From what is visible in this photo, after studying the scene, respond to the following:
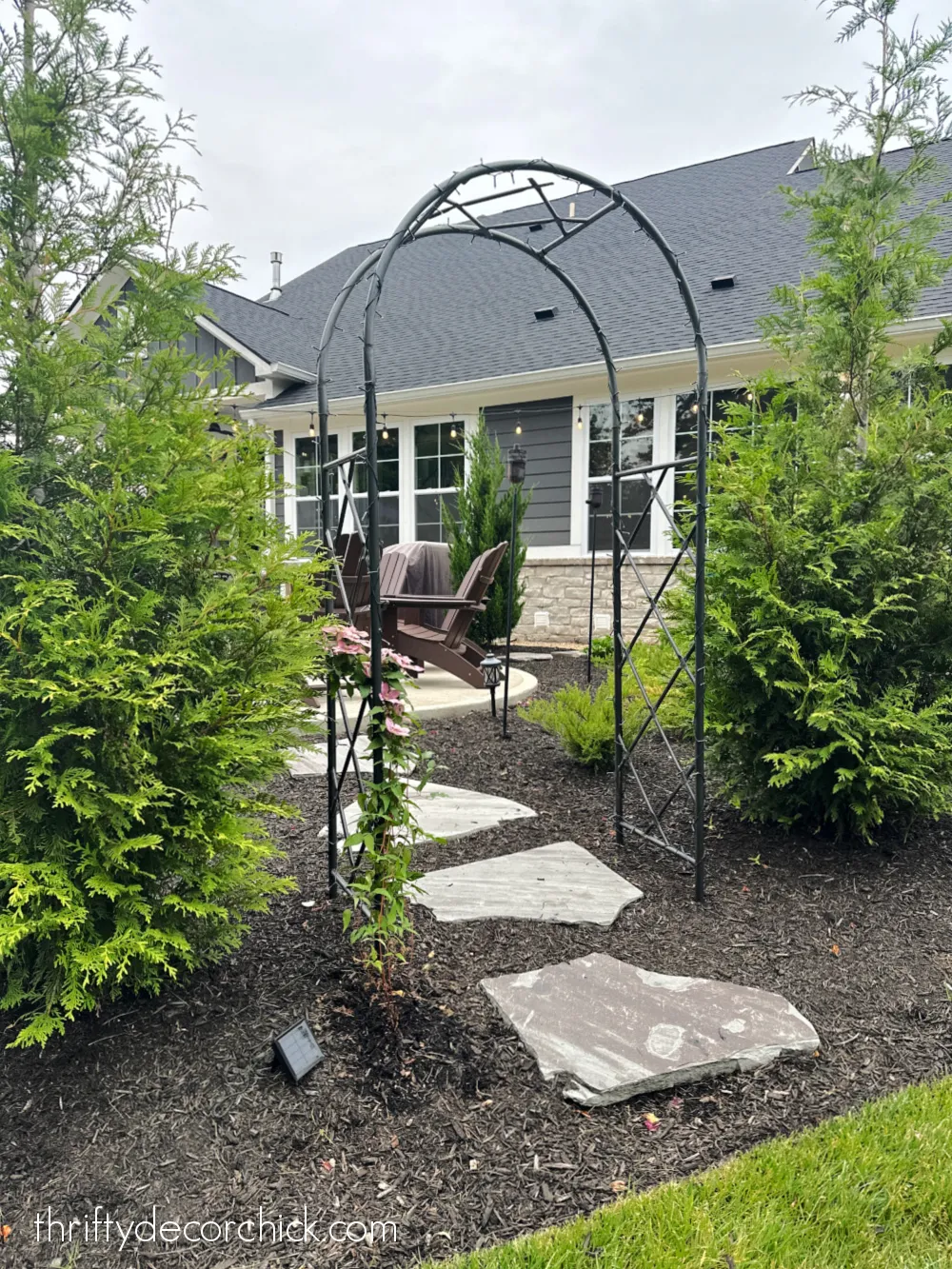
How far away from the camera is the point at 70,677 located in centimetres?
166

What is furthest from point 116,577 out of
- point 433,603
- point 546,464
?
point 546,464

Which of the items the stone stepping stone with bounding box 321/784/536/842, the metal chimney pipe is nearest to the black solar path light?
the stone stepping stone with bounding box 321/784/536/842

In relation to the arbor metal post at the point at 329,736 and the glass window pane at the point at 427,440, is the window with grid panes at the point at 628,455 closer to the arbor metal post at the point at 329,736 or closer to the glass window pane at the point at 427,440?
the glass window pane at the point at 427,440

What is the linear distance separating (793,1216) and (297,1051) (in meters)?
1.16

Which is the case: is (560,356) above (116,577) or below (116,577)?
above

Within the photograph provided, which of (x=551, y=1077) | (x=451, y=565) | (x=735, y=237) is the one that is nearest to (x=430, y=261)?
(x=735, y=237)

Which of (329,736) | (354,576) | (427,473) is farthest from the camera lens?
(427,473)

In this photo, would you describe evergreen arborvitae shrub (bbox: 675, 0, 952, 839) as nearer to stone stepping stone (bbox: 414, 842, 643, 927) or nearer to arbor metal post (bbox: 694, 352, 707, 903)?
arbor metal post (bbox: 694, 352, 707, 903)

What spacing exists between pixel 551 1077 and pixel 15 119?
279 centimetres

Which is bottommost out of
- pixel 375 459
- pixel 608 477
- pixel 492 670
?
pixel 492 670

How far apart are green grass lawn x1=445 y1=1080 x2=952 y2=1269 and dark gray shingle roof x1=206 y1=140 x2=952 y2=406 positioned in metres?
8.54

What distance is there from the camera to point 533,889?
293 centimetres

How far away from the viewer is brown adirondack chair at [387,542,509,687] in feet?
20.4

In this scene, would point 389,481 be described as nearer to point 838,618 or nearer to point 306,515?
point 306,515
